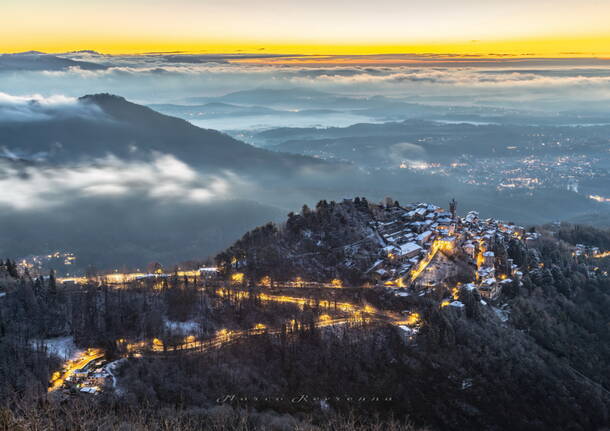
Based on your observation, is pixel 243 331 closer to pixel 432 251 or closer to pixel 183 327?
pixel 183 327

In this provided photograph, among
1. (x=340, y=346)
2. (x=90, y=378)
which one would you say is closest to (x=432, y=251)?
(x=340, y=346)

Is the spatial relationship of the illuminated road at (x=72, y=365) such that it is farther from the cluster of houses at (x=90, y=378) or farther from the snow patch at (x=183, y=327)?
the snow patch at (x=183, y=327)

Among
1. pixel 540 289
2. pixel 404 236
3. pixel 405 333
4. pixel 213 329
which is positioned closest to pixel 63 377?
pixel 213 329

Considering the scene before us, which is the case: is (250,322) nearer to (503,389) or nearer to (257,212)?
(503,389)

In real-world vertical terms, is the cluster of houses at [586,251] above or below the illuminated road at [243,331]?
below

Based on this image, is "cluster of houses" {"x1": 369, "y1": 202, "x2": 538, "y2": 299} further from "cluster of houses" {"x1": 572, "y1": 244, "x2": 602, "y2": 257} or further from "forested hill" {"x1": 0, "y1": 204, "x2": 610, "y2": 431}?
"cluster of houses" {"x1": 572, "y1": 244, "x2": 602, "y2": 257}

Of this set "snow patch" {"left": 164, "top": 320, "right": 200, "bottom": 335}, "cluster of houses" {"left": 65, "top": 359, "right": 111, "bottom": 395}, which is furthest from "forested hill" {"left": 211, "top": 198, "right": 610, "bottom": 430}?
"cluster of houses" {"left": 65, "top": 359, "right": 111, "bottom": 395}

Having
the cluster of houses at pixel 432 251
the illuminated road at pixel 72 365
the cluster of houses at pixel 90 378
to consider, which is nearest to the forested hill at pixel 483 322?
the cluster of houses at pixel 432 251

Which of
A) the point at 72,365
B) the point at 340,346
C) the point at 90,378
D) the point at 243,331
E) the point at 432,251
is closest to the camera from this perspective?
the point at 90,378

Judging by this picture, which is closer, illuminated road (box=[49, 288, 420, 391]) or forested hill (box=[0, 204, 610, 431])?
forested hill (box=[0, 204, 610, 431])
